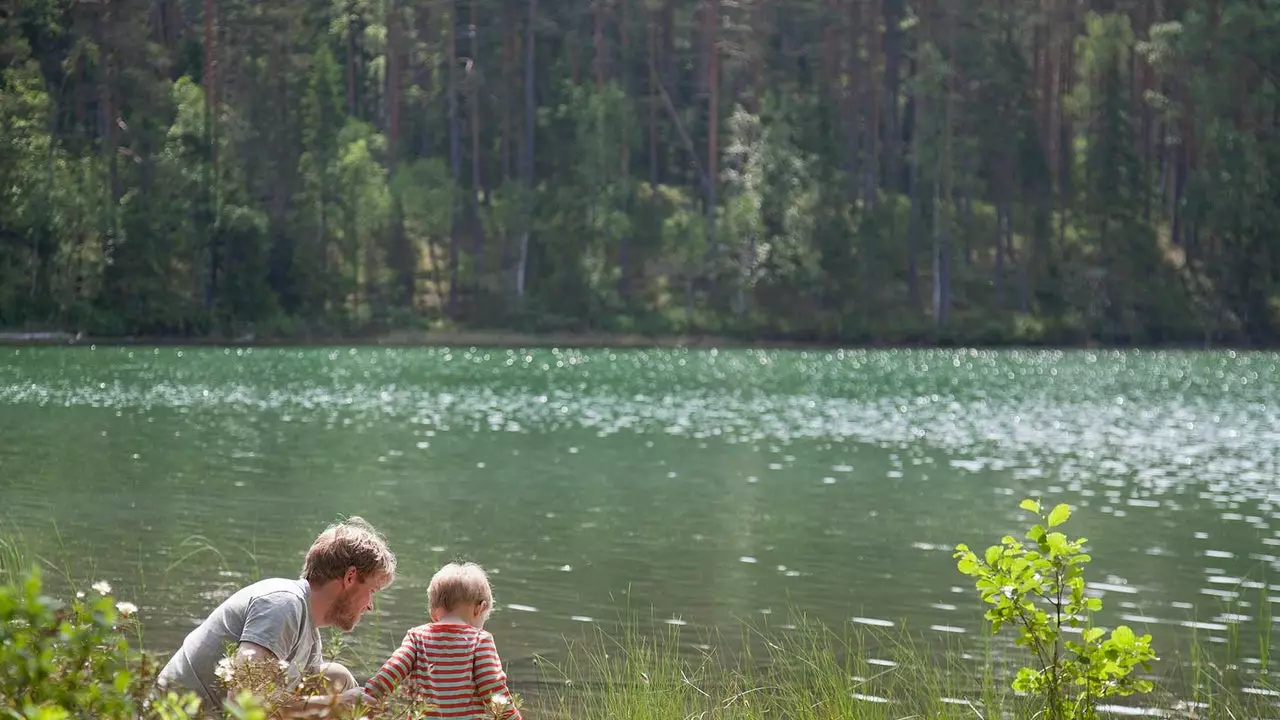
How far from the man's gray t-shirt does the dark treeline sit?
5696 cm

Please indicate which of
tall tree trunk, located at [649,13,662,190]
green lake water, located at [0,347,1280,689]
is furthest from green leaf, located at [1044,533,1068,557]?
tall tree trunk, located at [649,13,662,190]

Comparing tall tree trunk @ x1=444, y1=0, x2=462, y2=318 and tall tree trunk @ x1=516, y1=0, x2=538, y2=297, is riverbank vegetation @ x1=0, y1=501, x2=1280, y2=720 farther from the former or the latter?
tall tree trunk @ x1=516, y1=0, x2=538, y2=297

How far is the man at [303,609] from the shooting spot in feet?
16.0

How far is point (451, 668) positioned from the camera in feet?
17.2

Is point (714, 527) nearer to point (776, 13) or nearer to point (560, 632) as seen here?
point (560, 632)

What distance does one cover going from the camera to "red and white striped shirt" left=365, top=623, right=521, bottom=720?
17.2 ft

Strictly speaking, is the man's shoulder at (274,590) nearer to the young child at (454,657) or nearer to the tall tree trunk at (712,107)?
the young child at (454,657)

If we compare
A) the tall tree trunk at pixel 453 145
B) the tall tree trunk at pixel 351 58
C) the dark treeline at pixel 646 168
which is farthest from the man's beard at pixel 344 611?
the tall tree trunk at pixel 351 58

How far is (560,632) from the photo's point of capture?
39.1 ft

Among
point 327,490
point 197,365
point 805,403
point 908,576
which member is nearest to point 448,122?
point 197,365

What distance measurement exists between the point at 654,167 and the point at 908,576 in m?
60.5

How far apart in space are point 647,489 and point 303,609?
56.2ft

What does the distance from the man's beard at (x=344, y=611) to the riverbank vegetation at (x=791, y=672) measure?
1.06 feet

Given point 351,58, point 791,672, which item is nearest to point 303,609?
point 791,672
